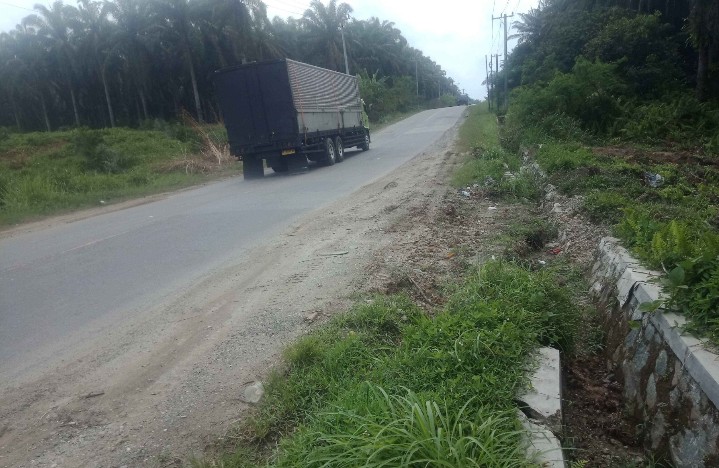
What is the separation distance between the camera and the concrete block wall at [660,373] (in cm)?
287

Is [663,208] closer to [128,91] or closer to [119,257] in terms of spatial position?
[119,257]

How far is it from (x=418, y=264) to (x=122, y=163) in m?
19.2

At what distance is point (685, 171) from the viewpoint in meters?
10.8

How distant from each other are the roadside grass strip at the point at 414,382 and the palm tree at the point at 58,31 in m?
52.1

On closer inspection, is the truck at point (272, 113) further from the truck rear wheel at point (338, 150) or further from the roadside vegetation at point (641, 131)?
the roadside vegetation at point (641, 131)

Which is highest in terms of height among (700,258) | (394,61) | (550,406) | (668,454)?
(394,61)

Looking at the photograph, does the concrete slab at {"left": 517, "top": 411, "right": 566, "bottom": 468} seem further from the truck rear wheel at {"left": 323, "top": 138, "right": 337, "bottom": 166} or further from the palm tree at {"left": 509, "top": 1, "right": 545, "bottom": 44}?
the palm tree at {"left": 509, "top": 1, "right": 545, "bottom": 44}

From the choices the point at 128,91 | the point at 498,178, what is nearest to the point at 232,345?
the point at 498,178

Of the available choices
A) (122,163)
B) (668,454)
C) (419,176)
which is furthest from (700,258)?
(122,163)

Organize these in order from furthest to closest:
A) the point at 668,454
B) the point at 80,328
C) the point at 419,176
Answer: the point at 419,176
the point at 80,328
the point at 668,454

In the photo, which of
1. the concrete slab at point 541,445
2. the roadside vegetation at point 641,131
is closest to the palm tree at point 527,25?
the roadside vegetation at point 641,131

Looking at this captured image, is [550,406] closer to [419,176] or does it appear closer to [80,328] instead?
[80,328]

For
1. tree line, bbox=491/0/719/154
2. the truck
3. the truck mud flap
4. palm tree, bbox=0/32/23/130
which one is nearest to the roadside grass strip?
tree line, bbox=491/0/719/154

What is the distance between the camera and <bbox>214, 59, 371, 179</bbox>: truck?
1775 centimetres
